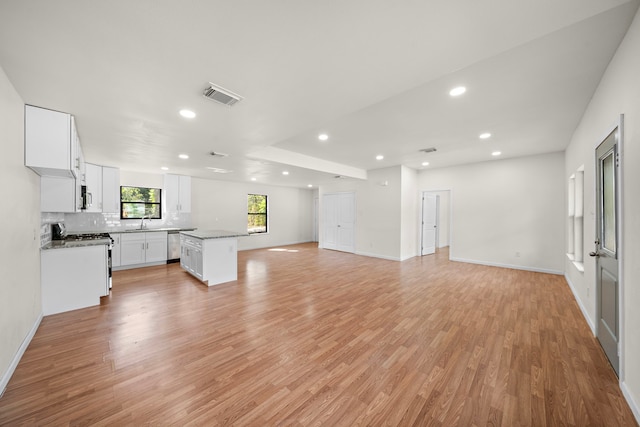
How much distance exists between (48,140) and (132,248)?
12.7 ft

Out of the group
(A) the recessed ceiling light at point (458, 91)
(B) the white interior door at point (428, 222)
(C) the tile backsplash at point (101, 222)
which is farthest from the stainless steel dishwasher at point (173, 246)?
(B) the white interior door at point (428, 222)

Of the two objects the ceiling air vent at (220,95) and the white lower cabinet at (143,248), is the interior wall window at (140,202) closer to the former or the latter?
the white lower cabinet at (143,248)

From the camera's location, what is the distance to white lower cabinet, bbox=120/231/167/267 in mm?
5602

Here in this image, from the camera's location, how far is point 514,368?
209cm

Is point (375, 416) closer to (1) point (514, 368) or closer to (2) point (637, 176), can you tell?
(1) point (514, 368)

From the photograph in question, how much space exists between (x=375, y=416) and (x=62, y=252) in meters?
4.26

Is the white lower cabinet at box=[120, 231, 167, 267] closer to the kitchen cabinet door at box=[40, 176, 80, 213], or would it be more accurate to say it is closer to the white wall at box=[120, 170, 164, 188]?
the white wall at box=[120, 170, 164, 188]

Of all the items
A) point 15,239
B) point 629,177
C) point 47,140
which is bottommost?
point 15,239

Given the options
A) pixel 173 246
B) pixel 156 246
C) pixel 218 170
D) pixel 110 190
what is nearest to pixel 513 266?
pixel 218 170

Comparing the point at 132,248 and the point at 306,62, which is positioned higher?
the point at 306,62

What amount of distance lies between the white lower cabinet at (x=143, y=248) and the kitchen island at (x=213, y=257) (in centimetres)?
177

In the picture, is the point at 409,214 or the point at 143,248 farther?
the point at 409,214

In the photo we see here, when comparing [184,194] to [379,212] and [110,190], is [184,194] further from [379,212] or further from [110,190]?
[379,212]

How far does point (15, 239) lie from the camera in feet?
7.17
